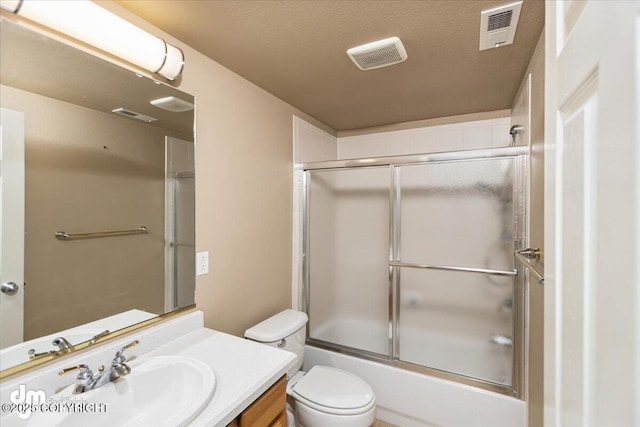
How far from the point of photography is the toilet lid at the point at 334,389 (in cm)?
156

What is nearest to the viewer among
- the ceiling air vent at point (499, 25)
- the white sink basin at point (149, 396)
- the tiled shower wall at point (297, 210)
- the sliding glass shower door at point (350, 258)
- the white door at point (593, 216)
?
the white door at point (593, 216)

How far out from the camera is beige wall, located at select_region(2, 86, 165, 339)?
0.96 meters

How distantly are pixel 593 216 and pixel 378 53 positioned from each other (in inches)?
53.3

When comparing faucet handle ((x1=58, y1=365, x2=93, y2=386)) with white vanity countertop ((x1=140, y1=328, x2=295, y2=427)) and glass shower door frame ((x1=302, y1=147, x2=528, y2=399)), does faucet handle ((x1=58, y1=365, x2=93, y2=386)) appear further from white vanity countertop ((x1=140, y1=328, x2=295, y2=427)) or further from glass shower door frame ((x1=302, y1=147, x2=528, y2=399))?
glass shower door frame ((x1=302, y1=147, x2=528, y2=399))

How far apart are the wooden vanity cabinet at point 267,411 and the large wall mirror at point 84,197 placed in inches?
23.7

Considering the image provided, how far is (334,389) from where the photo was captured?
65.6 inches

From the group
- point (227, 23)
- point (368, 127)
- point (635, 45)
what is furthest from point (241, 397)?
point (368, 127)

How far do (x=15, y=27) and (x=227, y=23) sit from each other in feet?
2.27

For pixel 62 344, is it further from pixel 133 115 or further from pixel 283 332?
pixel 283 332

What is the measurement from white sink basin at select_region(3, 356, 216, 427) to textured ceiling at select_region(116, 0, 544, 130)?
138 cm

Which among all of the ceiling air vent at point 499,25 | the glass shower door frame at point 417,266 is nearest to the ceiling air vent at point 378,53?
the ceiling air vent at point 499,25

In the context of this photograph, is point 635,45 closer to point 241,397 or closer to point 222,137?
point 241,397

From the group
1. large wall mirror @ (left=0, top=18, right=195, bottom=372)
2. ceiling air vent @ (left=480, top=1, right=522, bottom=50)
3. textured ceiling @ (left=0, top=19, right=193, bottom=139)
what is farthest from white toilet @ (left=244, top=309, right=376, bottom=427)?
ceiling air vent @ (left=480, top=1, right=522, bottom=50)

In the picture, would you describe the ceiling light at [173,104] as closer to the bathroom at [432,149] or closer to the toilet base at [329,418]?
the bathroom at [432,149]
